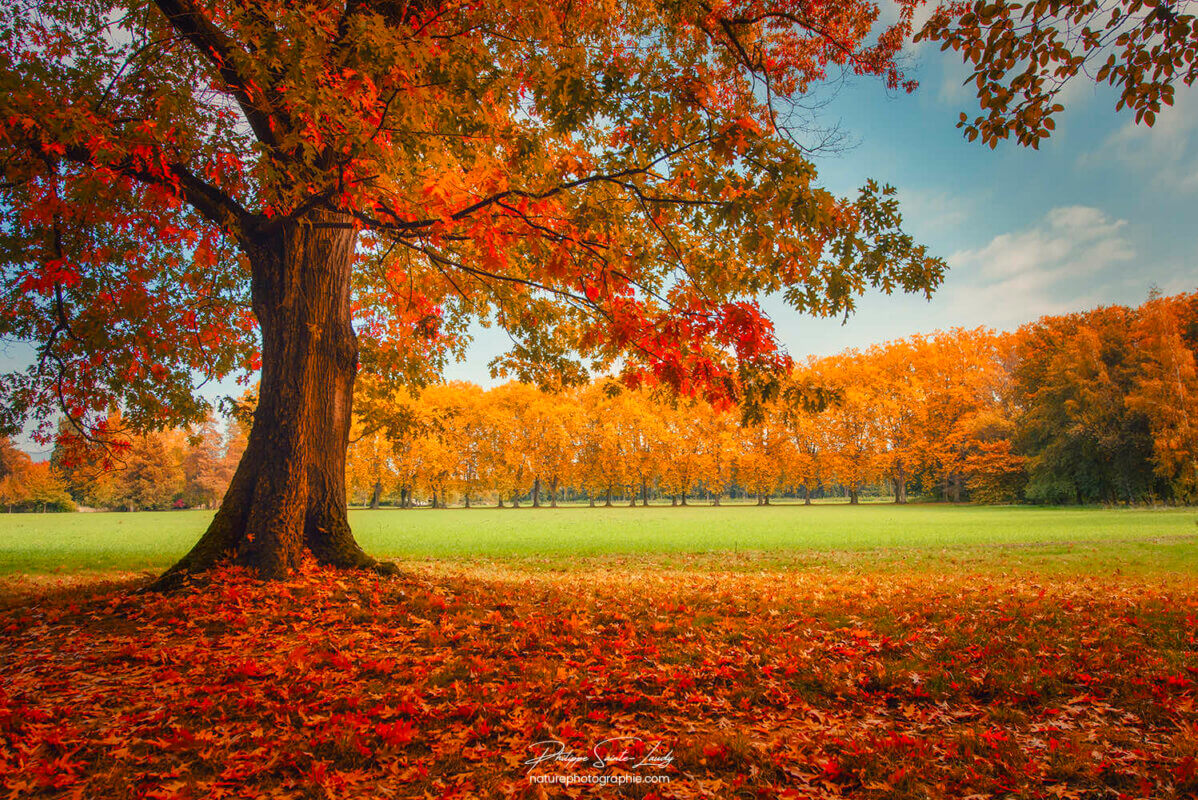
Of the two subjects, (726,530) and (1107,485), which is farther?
(1107,485)

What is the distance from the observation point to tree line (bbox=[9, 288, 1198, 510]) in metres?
37.1

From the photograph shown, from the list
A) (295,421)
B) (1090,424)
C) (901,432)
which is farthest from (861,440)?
(295,421)

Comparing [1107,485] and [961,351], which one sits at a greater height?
[961,351]

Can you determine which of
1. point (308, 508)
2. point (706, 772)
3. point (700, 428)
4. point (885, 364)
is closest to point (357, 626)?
point (308, 508)

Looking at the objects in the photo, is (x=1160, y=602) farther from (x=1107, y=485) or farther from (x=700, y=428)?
(x=700, y=428)

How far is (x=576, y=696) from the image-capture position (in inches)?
155

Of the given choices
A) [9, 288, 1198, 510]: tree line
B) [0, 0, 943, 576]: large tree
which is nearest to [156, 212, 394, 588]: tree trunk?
[0, 0, 943, 576]: large tree

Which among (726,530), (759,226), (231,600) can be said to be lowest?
(726,530)

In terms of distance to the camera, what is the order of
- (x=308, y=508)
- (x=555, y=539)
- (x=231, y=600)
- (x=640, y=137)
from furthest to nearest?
(x=555, y=539)
(x=308, y=508)
(x=231, y=600)
(x=640, y=137)

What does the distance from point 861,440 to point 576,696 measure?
54.8 m

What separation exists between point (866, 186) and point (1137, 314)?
48534 millimetres

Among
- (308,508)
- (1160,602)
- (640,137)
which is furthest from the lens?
(308,508)


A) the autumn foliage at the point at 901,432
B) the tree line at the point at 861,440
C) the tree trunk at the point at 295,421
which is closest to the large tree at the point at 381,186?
the tree trunk at the point at 295,421

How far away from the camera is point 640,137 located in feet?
16.8
